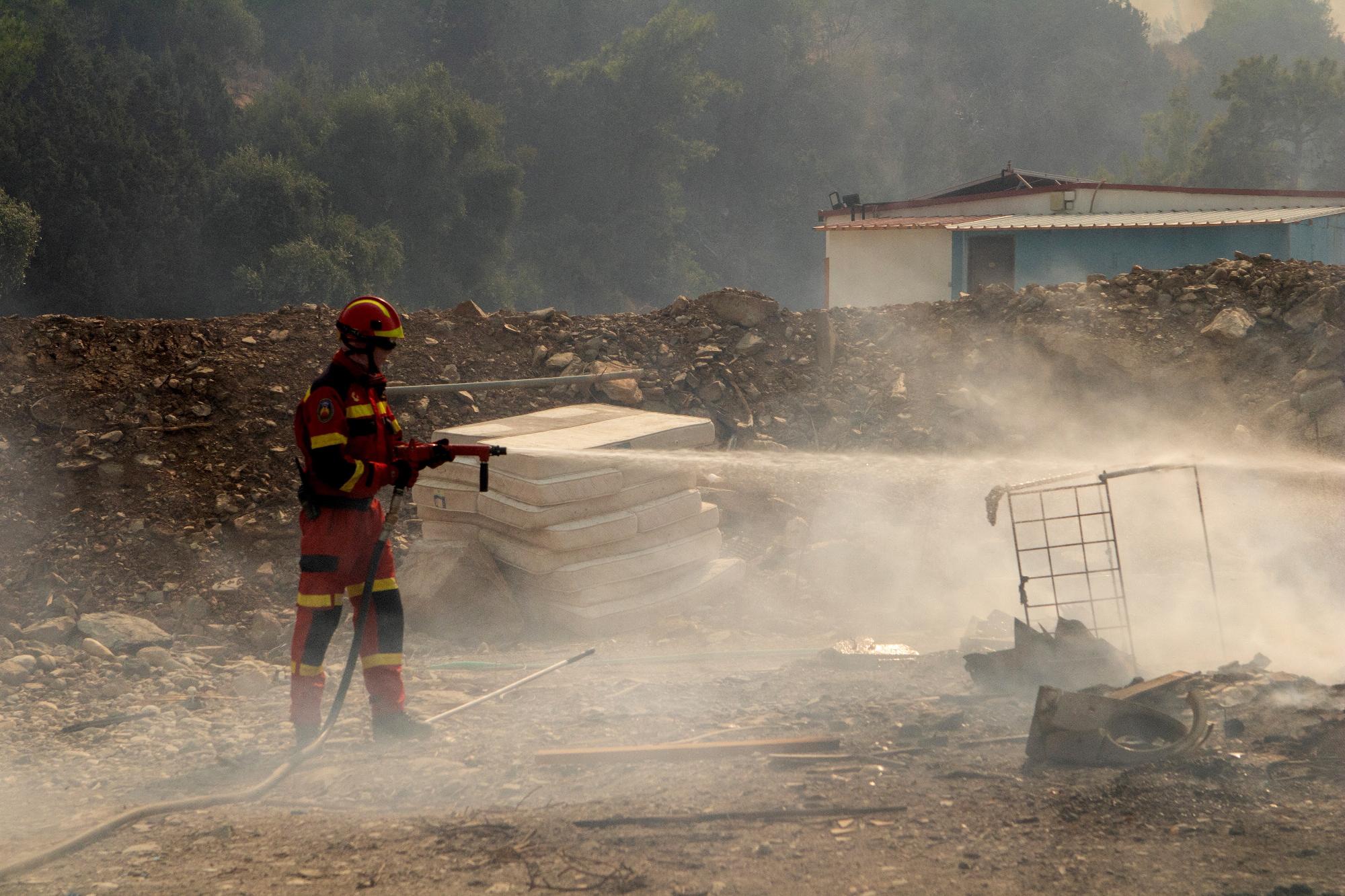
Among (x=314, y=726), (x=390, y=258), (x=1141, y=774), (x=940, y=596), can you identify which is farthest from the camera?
(x=390, y=258)

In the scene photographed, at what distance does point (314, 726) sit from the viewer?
499 cm

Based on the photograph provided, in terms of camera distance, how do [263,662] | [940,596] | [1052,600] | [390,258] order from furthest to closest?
1. [390,258]
2. [940,596]
3. [1052,600]
4. [263,662]

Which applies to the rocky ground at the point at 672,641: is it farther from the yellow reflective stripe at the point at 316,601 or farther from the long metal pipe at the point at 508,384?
Result: the yellow reflective stripe at the point at 316,601

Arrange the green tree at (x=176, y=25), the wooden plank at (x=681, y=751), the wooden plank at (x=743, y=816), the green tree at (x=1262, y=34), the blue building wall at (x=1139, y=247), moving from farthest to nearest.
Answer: the green tree at (x=1262, y=34) < the green tree at (x=176, y=25) < the blue building wall at (x=1139, y=247) < the wooden plank at (x=681, y=751) < the wooden plank at (x=743, y=816)

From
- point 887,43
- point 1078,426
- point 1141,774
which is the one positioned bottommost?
point 1141,774

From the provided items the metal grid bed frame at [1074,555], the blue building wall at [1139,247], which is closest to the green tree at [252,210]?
the blue building wall at [1139,247]

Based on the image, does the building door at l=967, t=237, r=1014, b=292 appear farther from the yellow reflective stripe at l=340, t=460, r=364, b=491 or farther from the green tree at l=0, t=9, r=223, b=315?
the green tree at l=0, t=9, r=223, b=315

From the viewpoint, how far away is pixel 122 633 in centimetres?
664

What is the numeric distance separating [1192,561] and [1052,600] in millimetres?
1203

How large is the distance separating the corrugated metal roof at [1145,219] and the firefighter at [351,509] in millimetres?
18513

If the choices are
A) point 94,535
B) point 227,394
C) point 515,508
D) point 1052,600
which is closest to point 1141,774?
point 1052,600

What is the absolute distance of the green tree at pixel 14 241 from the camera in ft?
85.8

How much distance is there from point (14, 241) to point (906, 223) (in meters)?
20.4

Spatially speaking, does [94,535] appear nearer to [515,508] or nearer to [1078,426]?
[515,508]
